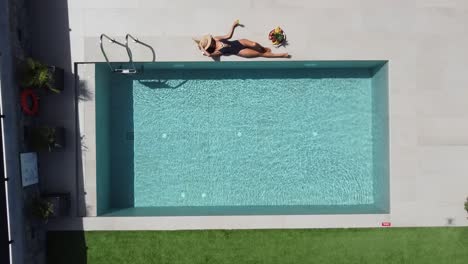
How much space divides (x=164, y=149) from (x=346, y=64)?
4.27 meters

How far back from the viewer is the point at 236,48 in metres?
8.60

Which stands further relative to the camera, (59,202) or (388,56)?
(388,56)

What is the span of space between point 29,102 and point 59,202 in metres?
1.93

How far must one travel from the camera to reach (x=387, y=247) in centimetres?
868

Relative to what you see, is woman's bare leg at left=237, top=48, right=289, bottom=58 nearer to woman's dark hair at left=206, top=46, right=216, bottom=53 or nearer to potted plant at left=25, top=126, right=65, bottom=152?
woman's dark hair at left=206, top=46, right=216, bottom=53

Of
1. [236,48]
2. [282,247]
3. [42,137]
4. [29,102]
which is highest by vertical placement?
[236,48]

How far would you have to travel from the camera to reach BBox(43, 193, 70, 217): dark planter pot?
809 centimetres

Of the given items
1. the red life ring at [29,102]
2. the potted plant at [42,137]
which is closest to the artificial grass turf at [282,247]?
the potted plant at [42,137]

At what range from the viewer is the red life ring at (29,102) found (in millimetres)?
7840

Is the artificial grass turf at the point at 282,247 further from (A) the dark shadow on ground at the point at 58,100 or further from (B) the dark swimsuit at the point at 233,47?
(B) the dark swimsuit at the point at 233,47

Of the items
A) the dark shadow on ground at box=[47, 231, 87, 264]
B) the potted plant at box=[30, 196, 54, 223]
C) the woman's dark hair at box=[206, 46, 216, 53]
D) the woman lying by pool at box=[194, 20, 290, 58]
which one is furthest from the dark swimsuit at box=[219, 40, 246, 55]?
the dark shadow on ground at box=[47, 231, 87, 264]

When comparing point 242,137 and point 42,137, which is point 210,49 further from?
point 42,137

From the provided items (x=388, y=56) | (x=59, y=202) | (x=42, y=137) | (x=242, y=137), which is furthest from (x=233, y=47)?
(x=59, y=202)

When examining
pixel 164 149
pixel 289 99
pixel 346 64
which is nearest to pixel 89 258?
pixel 164 149
